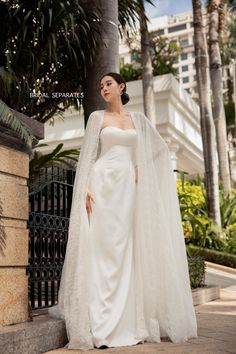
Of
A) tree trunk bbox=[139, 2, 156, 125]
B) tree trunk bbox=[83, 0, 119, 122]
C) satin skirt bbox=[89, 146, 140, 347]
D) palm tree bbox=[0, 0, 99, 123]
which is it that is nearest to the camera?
satin skirt bbox=[89, 146, 140, 347]

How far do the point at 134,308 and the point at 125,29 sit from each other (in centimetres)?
606

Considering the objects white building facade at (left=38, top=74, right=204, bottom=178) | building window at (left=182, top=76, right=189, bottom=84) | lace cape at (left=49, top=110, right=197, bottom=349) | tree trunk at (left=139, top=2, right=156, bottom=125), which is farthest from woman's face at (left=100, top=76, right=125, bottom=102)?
building window at (left=182, top=76, right=189, bottom=84)

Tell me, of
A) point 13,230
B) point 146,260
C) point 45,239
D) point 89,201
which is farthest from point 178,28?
point 13,230

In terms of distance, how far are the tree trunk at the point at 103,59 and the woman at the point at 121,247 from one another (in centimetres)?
209

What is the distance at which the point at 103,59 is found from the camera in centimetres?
646

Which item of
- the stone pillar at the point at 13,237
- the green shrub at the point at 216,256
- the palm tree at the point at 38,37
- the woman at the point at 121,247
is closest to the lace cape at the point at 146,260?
the woman at the point at 121,247

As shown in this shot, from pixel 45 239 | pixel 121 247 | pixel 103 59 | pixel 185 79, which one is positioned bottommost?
pixel 121 247

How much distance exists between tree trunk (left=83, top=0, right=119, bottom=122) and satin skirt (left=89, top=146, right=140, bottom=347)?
94.1 inches

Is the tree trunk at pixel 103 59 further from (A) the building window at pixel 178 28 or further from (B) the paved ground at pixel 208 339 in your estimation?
(A) the building window at pixel 178 28

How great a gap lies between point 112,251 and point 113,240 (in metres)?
0.08

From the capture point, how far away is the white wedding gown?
3.69 meters

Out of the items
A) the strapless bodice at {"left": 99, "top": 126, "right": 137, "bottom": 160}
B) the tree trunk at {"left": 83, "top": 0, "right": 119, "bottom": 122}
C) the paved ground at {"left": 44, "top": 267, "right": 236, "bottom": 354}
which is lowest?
the paved ground at {"left": 44, "top": 267, "right": 236, "bottom": 354}

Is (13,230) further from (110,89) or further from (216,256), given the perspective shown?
(216,256)

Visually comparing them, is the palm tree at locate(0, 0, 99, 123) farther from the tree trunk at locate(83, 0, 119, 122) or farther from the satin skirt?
the satin skirt
